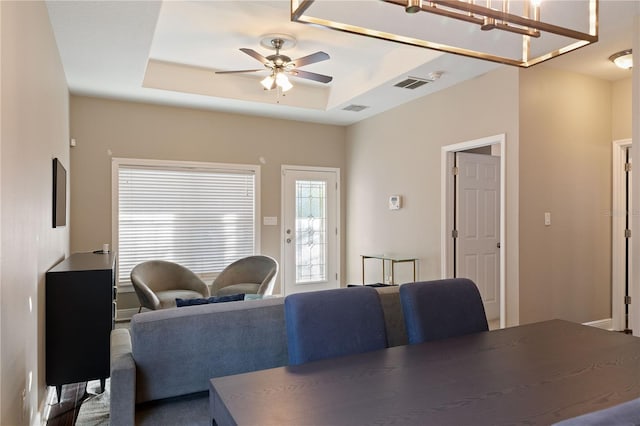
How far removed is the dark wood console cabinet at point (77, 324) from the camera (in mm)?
2732

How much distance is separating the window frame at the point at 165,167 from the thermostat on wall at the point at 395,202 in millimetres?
1949

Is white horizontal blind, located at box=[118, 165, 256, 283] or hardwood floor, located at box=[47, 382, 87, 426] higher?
white horizontal blind, located at box=[118, 165, 256, 283]

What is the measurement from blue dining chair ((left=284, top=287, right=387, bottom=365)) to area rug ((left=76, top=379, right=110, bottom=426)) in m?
1.72

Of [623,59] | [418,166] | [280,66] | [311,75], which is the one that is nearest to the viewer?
[623,59]

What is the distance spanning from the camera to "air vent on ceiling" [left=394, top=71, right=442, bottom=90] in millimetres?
4304

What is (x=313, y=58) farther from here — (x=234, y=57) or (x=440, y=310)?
(x=440, y=310)

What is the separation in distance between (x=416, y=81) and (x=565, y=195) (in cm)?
196

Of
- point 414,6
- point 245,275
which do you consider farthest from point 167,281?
point 414,6

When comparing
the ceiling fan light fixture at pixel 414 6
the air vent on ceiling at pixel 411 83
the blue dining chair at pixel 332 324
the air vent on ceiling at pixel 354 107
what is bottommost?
the blue dining chair at pixel 332 324

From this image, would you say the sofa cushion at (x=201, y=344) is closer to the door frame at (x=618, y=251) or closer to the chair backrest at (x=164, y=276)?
the chair backrest at (x=164, y=276)

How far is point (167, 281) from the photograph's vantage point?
499 centimetres

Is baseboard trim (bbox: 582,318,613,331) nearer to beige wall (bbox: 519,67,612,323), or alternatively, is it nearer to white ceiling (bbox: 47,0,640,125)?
beige wall (bbox: 519,67,612,323)

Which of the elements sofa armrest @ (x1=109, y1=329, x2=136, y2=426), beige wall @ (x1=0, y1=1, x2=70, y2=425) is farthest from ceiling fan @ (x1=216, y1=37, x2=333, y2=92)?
sofa armrest @ (x1=109, y1=329, x2=136, y2=426)

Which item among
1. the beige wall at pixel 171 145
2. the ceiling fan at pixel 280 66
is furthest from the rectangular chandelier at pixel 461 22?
the beige wall at pixel 171 145
